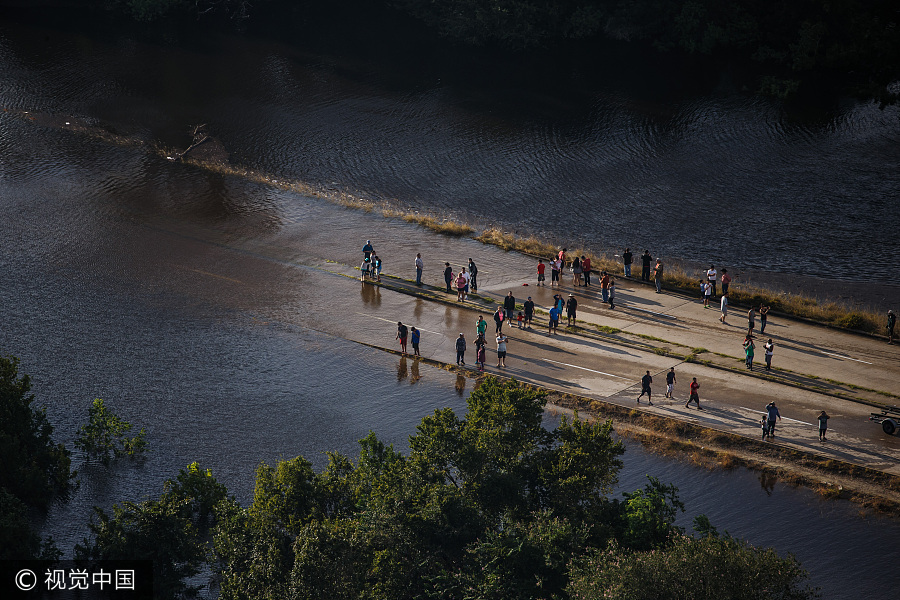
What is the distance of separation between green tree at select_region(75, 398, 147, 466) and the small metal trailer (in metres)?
26.7

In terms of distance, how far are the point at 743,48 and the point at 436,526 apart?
64749 mm

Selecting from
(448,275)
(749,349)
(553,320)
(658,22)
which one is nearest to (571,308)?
(553,320)

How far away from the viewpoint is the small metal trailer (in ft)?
106

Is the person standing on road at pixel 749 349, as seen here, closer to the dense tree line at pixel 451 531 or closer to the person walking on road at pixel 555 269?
the person walking on road at pixel 555 269

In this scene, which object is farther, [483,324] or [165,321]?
[165,321]

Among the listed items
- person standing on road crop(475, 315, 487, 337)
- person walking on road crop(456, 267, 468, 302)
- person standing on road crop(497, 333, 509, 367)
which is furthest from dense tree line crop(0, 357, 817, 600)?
person walking on road crop(456, 267, 468, 302)

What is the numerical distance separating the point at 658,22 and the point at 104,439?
205 ft

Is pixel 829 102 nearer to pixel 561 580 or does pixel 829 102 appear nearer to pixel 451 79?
pixel 451 79

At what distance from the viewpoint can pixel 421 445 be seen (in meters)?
26.2

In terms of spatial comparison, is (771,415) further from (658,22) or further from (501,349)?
(658,22)

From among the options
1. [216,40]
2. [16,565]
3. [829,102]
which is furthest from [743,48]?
[16,565]

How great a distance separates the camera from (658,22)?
78938 mm

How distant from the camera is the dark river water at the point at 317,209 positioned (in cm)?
3350

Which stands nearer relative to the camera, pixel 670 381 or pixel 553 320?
pixel 670 381
